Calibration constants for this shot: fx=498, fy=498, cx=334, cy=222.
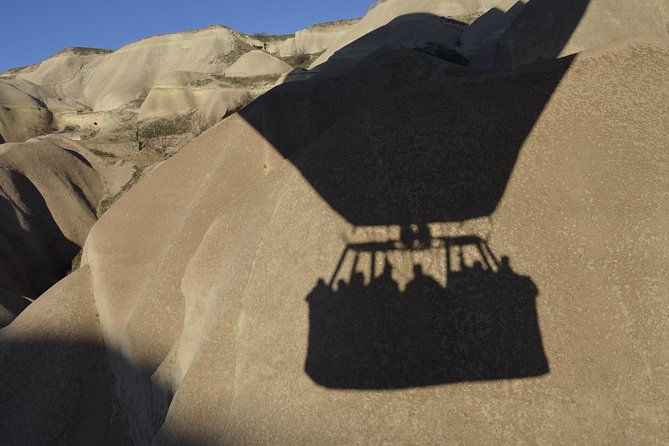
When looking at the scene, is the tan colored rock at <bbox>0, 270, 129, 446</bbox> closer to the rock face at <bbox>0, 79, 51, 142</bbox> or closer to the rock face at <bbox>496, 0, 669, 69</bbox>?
the rock face at <bbox>496, 0, 669, 69</bbox>

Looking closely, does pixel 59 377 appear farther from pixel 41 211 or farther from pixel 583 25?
pixel 583 25

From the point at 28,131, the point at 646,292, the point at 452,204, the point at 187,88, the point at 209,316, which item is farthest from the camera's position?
the point at 28,131

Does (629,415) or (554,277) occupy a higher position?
(554,277)

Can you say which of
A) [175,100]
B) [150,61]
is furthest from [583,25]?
[150,61]

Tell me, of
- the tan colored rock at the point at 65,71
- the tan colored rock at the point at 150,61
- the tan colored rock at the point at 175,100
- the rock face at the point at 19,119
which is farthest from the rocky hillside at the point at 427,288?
the tan colored rock at the point at 65,71

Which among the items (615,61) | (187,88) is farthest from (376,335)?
(187,88)

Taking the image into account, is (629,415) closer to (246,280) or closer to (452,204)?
(452,204)
